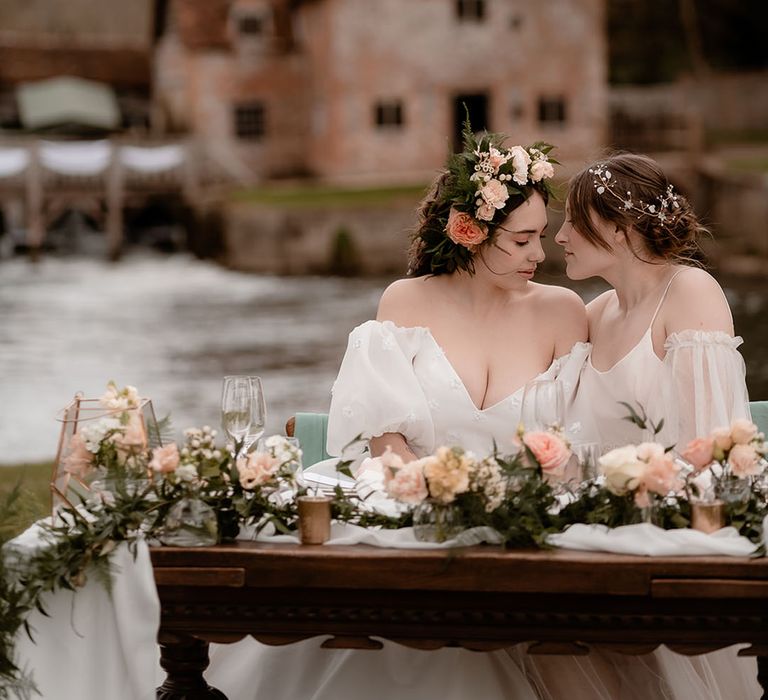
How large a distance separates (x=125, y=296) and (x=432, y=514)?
21396 mm

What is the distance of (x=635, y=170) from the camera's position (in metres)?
4.45

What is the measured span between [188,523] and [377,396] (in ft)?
3.82

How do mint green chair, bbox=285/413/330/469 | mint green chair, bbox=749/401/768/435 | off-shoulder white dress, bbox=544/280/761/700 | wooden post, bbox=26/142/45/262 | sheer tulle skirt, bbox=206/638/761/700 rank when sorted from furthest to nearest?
wooden post, bbox=26/142/45/262 → mint green chair, bbox=285/413/330/469 → mint green chair, bbox=749/401/768/435 → off-shoulder white dress, bbox=544/280/761/700 → sheer tulle skirt, bbox=206/638/761/700

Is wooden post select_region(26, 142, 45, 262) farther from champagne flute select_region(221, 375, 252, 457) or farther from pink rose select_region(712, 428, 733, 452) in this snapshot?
pink rose select_region(712, 428, 733, 452)

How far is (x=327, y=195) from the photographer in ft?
95.3

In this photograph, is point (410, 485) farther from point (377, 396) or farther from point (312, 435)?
point (312, 435)

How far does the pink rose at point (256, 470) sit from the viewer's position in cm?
354

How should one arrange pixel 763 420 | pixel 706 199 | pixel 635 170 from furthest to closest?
pixel 706 199 < pixel 763 420 < pixel 635 170

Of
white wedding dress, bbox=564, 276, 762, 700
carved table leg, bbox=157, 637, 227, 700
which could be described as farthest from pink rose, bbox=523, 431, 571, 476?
carved table leg, bbox=157, 637, 227, 700

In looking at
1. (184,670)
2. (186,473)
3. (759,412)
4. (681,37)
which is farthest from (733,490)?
(681,37)

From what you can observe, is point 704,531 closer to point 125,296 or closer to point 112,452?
point 112,452

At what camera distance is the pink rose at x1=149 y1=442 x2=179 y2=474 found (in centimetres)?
346

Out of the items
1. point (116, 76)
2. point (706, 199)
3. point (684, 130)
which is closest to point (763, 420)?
point (706, 199)

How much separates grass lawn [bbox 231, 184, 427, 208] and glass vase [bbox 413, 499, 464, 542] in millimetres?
21742
